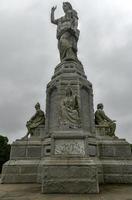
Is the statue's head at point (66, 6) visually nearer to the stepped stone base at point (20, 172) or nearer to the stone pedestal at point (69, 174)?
the stepped stone base at point (20, 172)

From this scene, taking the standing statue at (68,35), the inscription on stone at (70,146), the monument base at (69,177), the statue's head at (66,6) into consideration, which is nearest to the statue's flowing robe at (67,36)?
the standing statue at (68,35)

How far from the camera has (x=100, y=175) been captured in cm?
1090

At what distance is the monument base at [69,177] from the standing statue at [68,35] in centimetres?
843

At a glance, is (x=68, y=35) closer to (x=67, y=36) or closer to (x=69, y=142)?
(x=67, y=36)

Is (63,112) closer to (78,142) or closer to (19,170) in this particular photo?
(78,142)

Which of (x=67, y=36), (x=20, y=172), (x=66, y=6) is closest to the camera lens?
(x=20, y=172)

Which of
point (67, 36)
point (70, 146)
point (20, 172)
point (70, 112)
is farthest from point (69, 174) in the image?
point (67, 36)

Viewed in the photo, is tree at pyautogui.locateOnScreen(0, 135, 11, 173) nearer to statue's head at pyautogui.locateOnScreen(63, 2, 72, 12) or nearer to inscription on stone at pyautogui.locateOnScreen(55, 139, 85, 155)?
statue's head at pyautogui.locateOnScreen(63, 2, 72, 12)

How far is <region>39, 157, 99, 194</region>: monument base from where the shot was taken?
774 cm

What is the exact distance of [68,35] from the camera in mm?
15094

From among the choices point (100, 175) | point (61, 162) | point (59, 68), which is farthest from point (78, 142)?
point (59, 68)

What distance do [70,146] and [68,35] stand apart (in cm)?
876

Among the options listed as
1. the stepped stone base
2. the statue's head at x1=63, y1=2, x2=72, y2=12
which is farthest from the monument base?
the statue's head at x1=63, y1=2, x2=72, y2=12

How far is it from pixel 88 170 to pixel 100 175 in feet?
10.6
